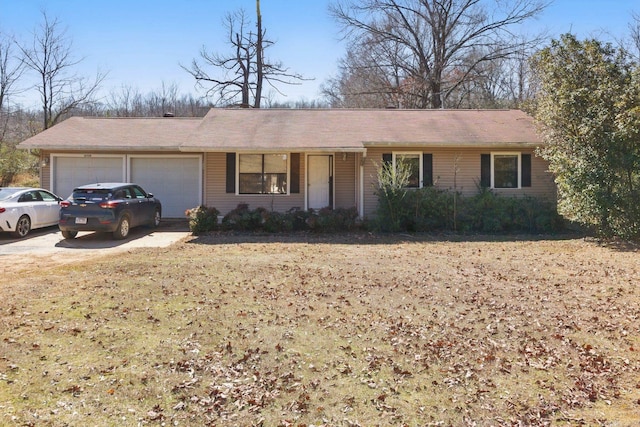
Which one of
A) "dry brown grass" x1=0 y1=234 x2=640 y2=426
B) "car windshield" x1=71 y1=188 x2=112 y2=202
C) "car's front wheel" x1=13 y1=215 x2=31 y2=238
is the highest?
"car windshield" x1=71 y1=188 x2=112 y2=202

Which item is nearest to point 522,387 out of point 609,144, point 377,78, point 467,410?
point 467,410

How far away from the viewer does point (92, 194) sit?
11.8 m

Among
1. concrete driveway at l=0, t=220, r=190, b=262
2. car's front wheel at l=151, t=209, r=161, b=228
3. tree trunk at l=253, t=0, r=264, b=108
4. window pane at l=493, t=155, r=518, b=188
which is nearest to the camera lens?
concrete driveway at l=0, t=220, r=190, b=262

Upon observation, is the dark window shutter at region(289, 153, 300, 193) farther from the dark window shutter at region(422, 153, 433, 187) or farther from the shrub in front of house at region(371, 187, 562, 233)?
the dark window shutter at region(422, 153, 433, 187)

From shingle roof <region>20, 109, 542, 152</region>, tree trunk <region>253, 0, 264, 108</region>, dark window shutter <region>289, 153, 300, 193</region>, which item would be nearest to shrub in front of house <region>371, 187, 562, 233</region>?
shingle roof <region>20, 109, 542, 152</region>

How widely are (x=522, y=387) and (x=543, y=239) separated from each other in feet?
30.7

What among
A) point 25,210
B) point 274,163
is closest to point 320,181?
point 274,163

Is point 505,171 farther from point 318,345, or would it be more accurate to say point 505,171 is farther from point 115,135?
point 115,135

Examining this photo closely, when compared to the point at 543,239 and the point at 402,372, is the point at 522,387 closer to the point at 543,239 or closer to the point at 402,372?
the point at 402,372

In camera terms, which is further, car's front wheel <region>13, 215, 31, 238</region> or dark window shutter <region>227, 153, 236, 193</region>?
dark window shutter <region>227, 153, 236, 193</region>

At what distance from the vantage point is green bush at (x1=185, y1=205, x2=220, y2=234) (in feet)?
41.9

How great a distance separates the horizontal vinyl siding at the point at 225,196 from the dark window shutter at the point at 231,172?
0.47 feet

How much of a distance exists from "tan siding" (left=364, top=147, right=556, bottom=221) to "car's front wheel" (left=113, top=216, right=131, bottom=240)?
6.81 m

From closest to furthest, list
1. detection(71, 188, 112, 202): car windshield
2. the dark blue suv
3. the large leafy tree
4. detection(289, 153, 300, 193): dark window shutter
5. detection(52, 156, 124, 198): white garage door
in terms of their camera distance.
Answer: the large leafy tree < the dark blue suv < detection(71, 188, 112, 202): car windshield < detection(289, 153, 300, 193): dark window shutter < detection(52, 156, 124, 198): white garage door
